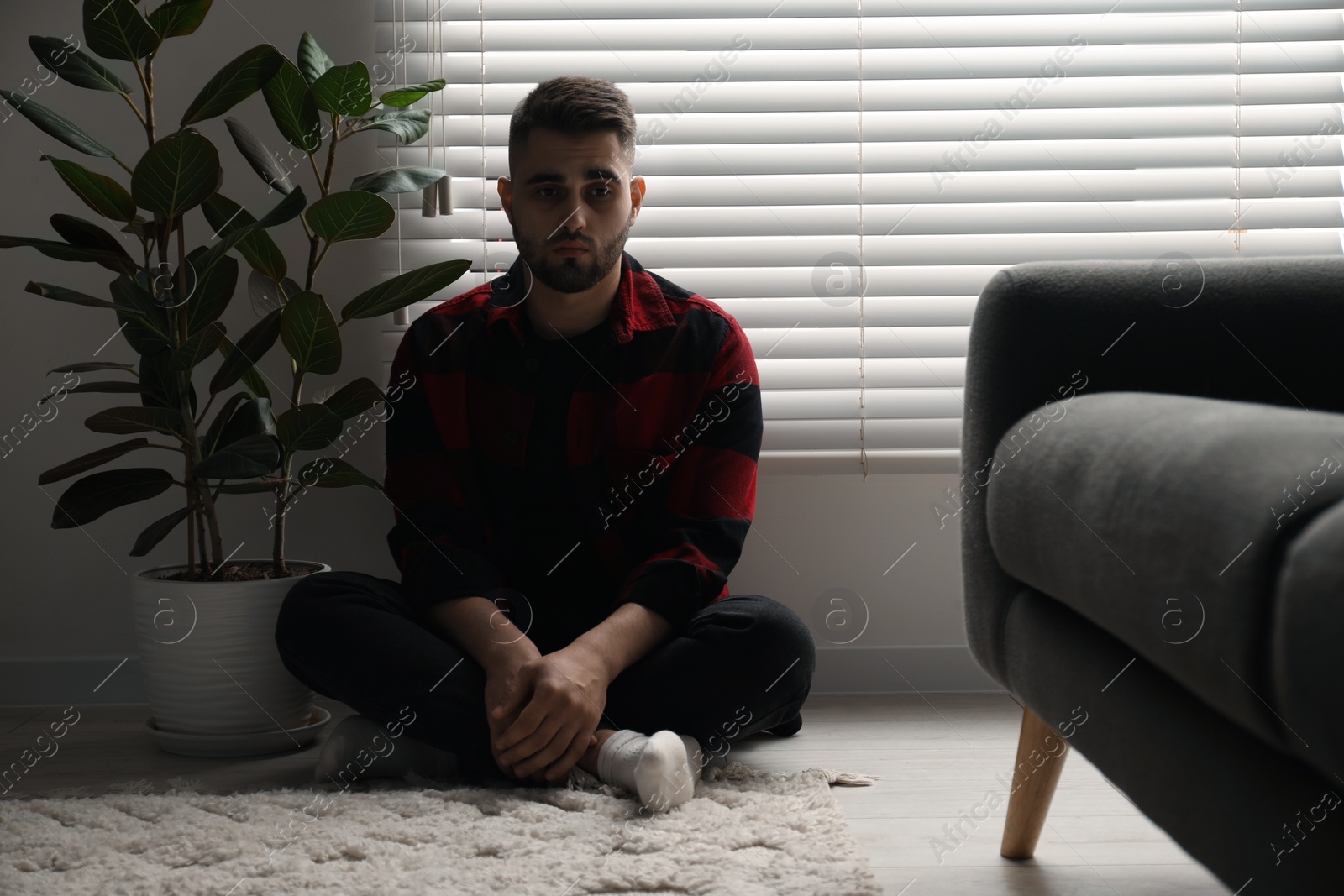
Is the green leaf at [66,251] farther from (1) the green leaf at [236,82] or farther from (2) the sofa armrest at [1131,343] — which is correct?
(2) the sofa armrest at [1131,343]

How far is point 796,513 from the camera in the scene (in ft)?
5.54

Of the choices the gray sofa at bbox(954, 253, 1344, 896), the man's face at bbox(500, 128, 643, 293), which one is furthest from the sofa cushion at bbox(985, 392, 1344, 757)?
the man's face at bbox(500, 128, 643, 293)

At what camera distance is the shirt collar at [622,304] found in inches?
57.4

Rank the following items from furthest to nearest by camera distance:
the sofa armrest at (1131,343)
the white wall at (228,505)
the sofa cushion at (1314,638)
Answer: the white wall at (228,505), the sofa armrest at (1131,343), the sofa cushion at (1314,638)

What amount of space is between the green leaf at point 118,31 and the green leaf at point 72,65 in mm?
23

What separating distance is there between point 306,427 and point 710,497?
557 mm

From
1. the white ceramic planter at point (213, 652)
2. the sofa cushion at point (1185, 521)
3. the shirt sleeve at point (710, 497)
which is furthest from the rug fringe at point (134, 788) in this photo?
the sofa cushion at point (1185, 521)

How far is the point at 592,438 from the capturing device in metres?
1.43

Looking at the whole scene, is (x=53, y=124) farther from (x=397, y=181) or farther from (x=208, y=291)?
(x=397, y=181)

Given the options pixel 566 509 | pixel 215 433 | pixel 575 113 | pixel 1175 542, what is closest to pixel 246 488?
pixel 215 433

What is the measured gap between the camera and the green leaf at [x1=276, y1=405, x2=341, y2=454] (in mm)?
1347

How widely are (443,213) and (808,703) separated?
3.16 feet

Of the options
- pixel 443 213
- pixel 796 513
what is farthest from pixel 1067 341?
pixel 443 213

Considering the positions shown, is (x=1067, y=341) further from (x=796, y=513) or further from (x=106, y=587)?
(x=106, y=587)
